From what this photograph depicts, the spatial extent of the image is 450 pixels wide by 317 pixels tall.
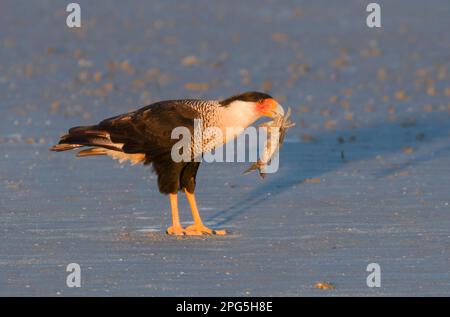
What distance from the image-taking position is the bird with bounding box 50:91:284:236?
36.2ft

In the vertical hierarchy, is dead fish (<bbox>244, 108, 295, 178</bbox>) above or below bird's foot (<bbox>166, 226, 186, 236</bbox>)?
above

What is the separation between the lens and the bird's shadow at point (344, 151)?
13152 millimetres

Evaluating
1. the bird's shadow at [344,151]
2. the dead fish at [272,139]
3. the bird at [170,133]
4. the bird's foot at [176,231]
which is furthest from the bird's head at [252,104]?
the bird's shadow at [344,151]

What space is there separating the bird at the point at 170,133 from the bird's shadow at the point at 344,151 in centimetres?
62

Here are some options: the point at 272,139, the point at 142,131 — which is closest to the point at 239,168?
the point at 272,139

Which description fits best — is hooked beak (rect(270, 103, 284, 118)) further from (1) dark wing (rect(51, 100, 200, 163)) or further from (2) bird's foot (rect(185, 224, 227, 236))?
(2) bird's foot (rect(185, 224, 227, 236))

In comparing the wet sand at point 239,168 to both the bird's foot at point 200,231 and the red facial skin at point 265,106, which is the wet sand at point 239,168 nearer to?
the bird's foot at point 200,231

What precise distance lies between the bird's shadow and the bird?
0.62 m

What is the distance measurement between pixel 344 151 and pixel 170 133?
499 centimetres

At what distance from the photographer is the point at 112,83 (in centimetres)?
2155

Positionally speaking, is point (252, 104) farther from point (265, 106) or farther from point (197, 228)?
point (197, 228)

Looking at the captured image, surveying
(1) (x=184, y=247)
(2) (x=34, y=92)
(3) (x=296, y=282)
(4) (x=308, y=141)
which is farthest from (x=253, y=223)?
(2) (x=34, y=92)

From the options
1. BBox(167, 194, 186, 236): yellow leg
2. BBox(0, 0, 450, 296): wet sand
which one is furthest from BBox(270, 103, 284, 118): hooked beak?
BBox(167, 194, 186, 236): yellow leg
